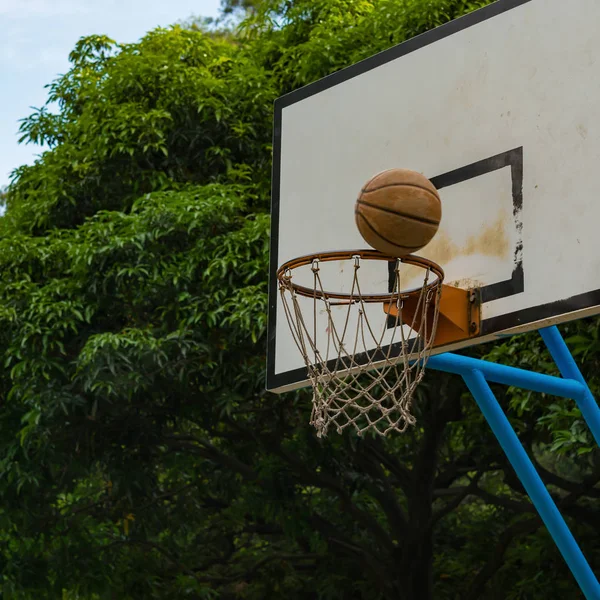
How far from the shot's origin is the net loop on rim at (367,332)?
13.5 ft

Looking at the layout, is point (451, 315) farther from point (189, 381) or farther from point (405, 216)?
point (189, 381)

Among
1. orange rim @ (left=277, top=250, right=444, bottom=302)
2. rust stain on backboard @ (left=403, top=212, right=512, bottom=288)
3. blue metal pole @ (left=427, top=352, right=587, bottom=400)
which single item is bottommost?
blue metal pole @ (left=427, top=352, right=587, bottom=400)

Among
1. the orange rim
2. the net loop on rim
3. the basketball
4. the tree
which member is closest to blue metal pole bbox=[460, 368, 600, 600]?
the net loop on rim

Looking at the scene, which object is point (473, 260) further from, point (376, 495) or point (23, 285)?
point (376, 495)

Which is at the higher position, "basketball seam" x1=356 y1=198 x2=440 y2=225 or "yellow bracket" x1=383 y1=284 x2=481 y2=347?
"basketball seam" x1=356 y1=198 x2=440 y2=225

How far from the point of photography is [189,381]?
7.88 metres

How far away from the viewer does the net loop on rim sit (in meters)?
4.11

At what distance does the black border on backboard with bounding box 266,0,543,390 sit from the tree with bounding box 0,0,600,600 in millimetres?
1720

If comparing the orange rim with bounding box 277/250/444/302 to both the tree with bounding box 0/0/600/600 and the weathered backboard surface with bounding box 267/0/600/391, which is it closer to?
the weathered backboard surface with bounding box 267/0/600/391

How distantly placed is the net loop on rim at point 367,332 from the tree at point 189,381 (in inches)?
79.2

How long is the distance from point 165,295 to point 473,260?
3595 mm

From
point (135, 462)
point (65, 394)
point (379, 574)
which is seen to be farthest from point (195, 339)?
point (379, 574)

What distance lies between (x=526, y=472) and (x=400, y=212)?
1439mm

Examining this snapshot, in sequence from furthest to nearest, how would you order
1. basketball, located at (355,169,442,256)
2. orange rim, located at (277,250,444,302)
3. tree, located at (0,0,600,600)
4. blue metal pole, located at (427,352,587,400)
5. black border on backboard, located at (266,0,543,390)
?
tree, located at (0,0,600,600), black border on backboard, located at (266,0,543,390), blue metal pole, located at (427,352,587,400), orange rim, located at (277,250,444,302), basketball, located at (355,169,442,256)
